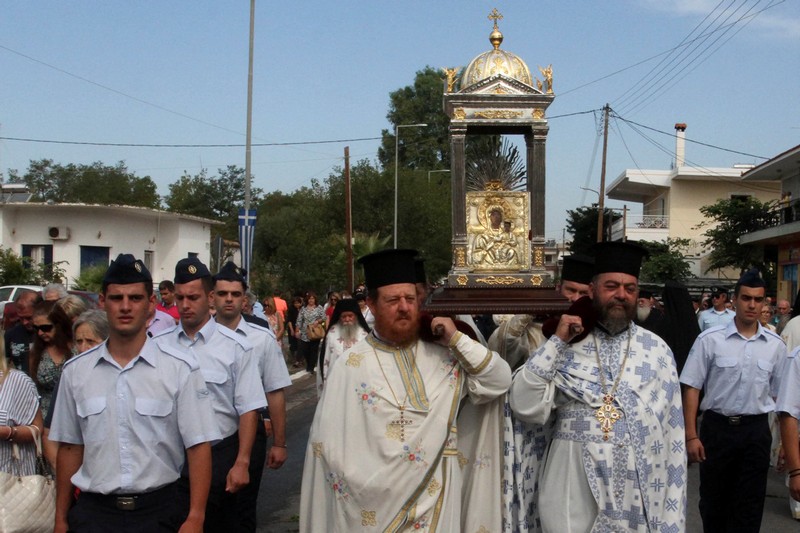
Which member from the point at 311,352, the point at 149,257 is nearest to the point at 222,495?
the point at 311,352

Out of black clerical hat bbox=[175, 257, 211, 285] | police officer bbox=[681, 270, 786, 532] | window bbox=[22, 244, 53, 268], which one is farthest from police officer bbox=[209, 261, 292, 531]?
window bbox=[22, 244, 53, 268]

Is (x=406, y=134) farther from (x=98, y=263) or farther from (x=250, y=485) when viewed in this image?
(x=250, y=485)

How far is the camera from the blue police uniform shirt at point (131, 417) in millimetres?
4277

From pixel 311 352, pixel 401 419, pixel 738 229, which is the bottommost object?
pixel 311 352

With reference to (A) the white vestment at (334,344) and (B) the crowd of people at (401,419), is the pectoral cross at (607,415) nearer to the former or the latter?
(B) the crowd of people at (401,419)

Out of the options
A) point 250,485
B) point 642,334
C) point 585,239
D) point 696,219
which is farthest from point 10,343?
point 696,219

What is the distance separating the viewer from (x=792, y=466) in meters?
5.86

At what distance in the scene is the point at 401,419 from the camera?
4980 millimetres

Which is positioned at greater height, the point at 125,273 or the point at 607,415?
the point at 125,273

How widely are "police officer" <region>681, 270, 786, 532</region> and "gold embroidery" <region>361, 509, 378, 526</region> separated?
2.74m

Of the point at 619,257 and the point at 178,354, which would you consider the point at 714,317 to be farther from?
the point at 178,354

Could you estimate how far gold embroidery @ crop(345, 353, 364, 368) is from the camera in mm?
5172

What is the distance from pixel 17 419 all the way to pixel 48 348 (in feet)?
3.96

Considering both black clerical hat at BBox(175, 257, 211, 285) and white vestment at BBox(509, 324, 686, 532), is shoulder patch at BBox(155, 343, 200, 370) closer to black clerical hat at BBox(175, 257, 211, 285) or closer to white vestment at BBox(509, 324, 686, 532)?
white vestment at BBox(509, 324, 686, 532)
